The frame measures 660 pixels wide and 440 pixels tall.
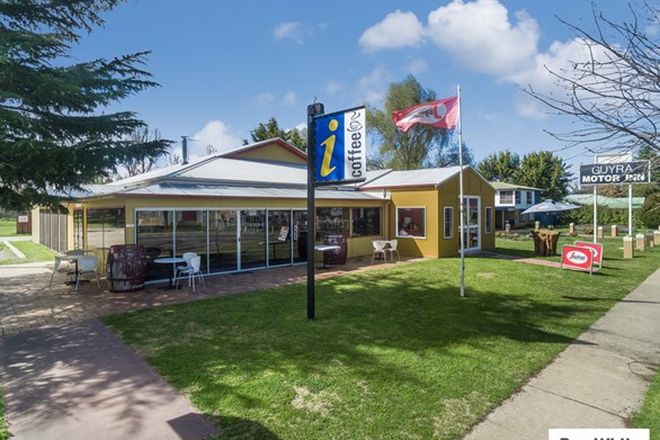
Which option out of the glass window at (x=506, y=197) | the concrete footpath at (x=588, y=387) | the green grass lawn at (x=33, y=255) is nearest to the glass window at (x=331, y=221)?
the concrete footpath at (x=588, y=387)

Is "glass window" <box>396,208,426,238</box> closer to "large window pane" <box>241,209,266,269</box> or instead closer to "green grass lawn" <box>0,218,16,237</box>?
"large window pane" <box>241,209,266,269</box>

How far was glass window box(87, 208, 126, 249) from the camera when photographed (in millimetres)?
11523

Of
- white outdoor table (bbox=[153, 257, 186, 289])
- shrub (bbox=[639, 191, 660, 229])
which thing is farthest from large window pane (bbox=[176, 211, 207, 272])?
shrub (bbox=[639, 191, 660, 229])

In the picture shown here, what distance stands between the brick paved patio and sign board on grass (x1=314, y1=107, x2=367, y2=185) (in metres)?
4.71

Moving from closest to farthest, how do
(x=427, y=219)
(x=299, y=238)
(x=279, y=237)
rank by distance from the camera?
(x=279, y=237)
(x=299, y=238)
(x=427, y=219)

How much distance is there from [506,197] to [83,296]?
3995 cm

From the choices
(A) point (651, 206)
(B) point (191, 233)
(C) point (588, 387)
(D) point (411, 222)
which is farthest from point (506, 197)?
(C) point (588, 387)

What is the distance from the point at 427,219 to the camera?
16.9 m

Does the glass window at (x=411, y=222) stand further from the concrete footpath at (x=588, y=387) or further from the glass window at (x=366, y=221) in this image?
the concrete footpath at (x=588, y=387)

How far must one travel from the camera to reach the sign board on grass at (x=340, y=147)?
690cm

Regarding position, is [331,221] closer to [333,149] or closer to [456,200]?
[456,200]

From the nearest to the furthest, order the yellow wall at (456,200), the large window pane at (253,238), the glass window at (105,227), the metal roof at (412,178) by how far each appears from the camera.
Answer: the glass window at (105,227) < the large window pane at (253,238) < the yellow wall at (456,200) < the metal roof at (412,178)

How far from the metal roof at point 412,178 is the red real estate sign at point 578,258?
560 centimetres

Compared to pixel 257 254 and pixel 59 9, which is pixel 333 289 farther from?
pixel 59 9
